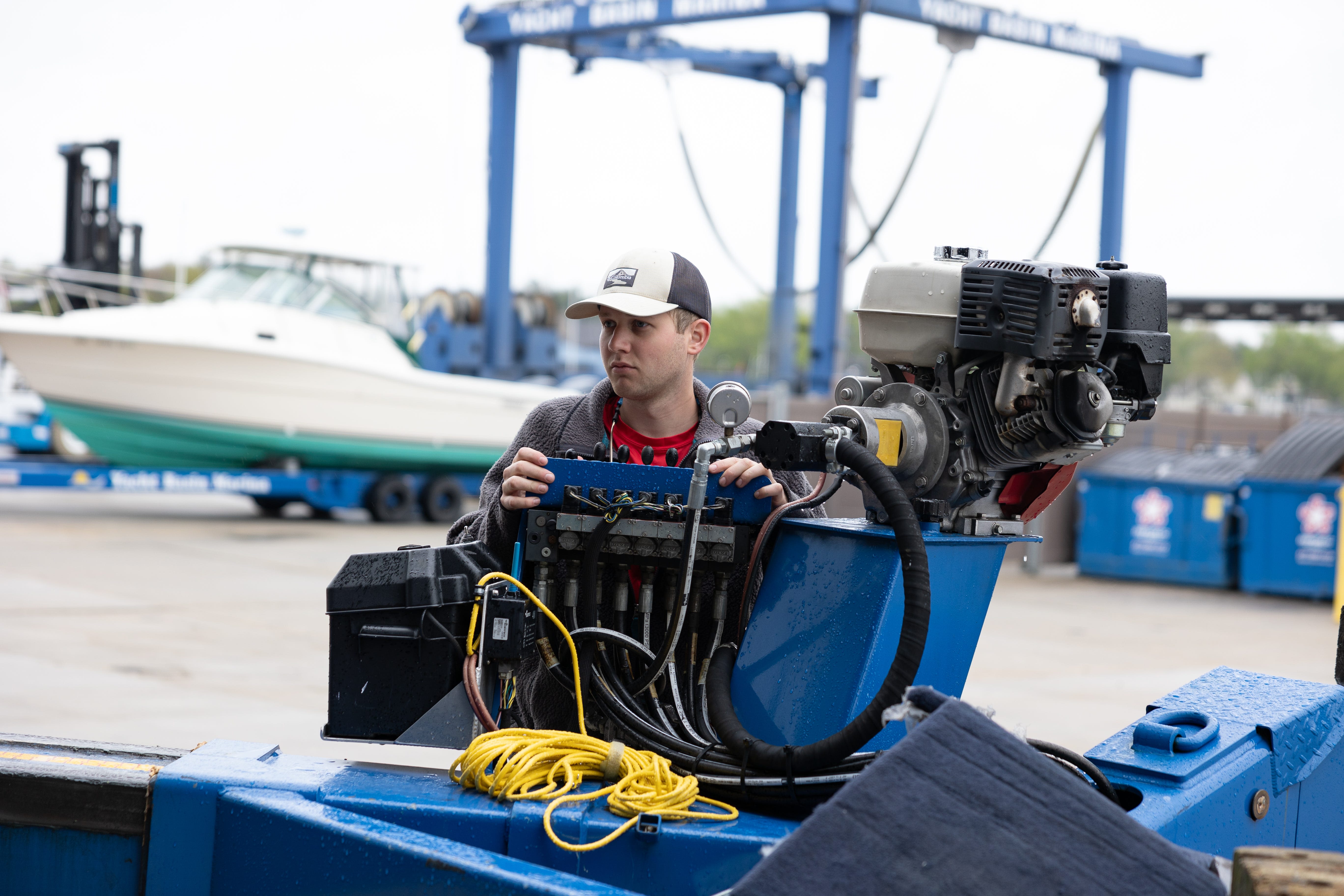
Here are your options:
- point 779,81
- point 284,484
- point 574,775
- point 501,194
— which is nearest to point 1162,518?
point 779,81

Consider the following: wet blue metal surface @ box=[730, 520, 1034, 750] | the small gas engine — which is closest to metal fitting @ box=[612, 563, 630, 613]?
wet blue metal surface @ box=[730, 520, 1034, 750]

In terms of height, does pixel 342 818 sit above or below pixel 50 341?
below

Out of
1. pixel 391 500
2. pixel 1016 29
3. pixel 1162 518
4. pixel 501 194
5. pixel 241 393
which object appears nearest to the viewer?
pixel 1162 518

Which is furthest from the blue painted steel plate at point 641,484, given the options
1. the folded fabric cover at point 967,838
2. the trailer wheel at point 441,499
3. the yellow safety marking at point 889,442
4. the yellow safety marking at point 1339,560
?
A: the trailer wheel at point 441,499

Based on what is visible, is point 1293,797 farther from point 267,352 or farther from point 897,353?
point 267,352

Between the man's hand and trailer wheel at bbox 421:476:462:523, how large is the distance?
12349 millimetres

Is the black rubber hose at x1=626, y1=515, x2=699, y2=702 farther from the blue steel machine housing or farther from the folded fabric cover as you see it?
the folded fabric cover

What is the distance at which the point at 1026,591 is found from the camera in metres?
11.3

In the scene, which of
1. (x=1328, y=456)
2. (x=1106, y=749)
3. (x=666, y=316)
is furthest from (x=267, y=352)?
(x=1106, y=749)

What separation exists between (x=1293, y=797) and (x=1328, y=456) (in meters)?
9.87

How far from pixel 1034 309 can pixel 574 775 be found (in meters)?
1.10

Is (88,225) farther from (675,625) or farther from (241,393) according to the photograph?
(675,625)

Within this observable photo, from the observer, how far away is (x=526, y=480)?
254 centimetres

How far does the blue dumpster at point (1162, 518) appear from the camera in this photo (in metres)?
11.6
